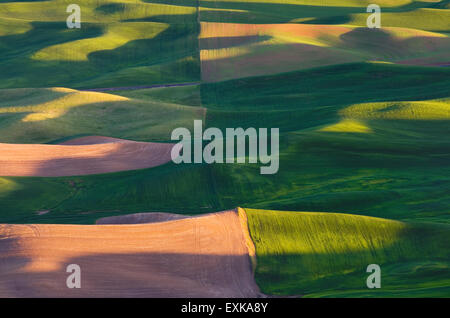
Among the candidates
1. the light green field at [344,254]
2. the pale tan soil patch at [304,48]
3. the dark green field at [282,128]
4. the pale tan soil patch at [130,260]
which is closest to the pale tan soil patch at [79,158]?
the dark green field at [282,128]

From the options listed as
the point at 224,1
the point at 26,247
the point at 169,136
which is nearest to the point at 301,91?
the point at 169,136

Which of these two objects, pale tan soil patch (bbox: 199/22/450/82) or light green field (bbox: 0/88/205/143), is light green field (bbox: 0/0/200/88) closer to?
pale tan soil patch (bbox: 199/22/450/82)

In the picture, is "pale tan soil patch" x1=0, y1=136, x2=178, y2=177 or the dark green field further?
"pale tan soil patch" x1=0, y1=136, x2=178, y2=177

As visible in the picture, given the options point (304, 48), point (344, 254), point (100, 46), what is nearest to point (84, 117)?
point (304, 48)

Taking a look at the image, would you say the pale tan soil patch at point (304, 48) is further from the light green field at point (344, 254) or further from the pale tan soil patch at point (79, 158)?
the light green field at point (344, 254)

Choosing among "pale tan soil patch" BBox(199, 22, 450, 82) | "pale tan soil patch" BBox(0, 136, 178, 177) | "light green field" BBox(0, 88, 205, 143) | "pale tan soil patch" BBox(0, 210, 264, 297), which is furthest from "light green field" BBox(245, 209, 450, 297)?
"pale tan soil patch" BBox(199, 22, 450, 82)
